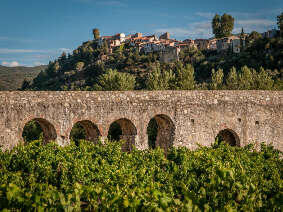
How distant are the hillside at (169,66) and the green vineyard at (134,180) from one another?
19.8 m

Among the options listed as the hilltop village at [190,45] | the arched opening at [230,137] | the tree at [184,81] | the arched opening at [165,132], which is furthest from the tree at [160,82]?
the hilltop village at [190,45]

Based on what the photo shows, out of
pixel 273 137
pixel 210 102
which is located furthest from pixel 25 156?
pixel 273 137

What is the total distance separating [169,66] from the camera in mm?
60938

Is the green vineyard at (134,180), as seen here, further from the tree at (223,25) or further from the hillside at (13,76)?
the tree at (223,25)

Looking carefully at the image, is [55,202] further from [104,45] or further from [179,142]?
[104,45]

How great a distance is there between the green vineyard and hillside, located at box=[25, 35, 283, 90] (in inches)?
778

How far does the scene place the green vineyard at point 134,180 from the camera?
4871 mm

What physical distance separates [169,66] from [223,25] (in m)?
27.4

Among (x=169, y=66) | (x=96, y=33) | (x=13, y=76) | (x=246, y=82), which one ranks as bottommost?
(x=246, y=82)

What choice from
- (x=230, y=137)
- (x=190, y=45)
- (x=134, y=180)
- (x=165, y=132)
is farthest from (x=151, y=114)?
(x=190, y=45)

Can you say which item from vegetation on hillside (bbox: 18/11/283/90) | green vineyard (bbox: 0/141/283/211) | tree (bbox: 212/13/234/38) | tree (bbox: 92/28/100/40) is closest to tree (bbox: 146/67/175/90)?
vegetation on hillside (bbox: 18/11/283/90)

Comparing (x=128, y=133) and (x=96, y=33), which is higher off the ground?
(x=96, y=33)

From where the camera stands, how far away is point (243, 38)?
68.0 m

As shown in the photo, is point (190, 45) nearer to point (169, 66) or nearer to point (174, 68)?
point (169, 66)
